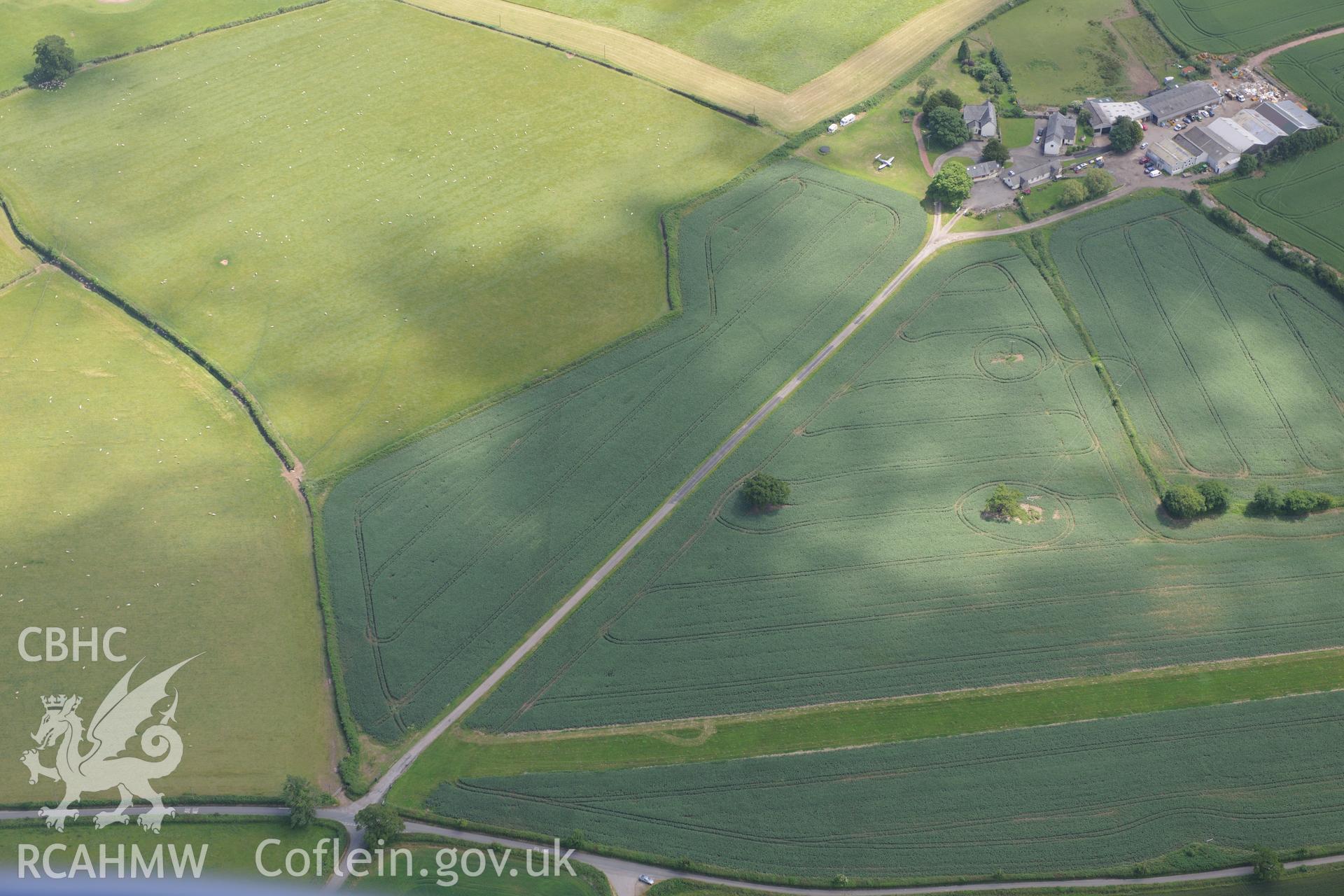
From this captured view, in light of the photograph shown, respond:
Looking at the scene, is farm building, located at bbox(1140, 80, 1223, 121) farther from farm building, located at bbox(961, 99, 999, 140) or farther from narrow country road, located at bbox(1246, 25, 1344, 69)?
farm building, located at bbox(961, 99, 999, 140)

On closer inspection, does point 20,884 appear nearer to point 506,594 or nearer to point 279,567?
point 279,567

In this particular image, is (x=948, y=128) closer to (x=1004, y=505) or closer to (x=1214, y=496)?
(x=1004, y=505)

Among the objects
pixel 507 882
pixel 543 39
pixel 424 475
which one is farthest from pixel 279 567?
pixel 543 39

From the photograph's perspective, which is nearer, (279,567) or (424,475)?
(279,567)

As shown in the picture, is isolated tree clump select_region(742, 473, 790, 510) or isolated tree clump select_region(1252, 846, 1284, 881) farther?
isolated tree clump select_region(742, 473, 790, 510)

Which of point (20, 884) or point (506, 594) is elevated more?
point (506, 594)

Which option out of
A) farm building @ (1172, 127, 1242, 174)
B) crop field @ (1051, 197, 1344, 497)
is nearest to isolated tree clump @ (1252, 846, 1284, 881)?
crop field @ (1051, 197, 1344, 497)
